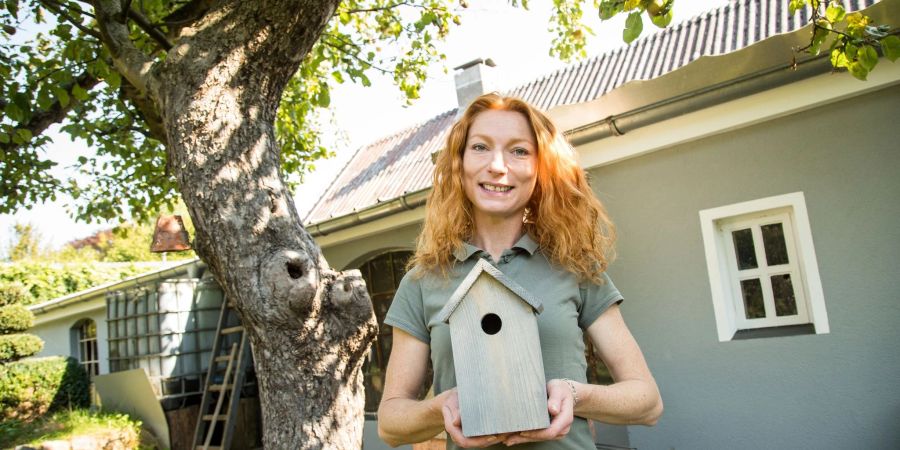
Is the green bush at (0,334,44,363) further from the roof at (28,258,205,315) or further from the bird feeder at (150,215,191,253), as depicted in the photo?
the bird feeder at (150,215,191,253)

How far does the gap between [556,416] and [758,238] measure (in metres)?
3.71

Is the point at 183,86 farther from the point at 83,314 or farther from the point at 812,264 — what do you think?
the point at 83,314

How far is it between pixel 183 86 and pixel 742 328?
3.93 metres

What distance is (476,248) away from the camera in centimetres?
165

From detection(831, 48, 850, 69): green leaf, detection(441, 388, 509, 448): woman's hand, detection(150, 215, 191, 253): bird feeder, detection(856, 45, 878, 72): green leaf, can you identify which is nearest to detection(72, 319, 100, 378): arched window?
detection(150, 215, 191, 253): bird feeder

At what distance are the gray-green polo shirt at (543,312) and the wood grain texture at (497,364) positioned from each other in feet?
0.30

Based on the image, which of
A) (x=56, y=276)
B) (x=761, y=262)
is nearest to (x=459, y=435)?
(x=761, y=262)

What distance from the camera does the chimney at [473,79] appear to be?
8180 mm

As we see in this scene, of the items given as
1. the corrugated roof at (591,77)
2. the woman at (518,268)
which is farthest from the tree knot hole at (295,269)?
the corrugated roof at (591,77)

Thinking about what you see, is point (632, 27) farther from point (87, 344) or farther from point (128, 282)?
point (87, 344)

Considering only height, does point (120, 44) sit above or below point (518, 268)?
above

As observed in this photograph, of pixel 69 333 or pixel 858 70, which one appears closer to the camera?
pixel 858 70

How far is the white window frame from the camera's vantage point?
408 cm

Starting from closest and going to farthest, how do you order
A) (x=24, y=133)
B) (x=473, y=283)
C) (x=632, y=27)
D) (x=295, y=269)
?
(x=473, y=283) → (x=632, y=27) → (x=295, y=269) → (x=24, y=133)
